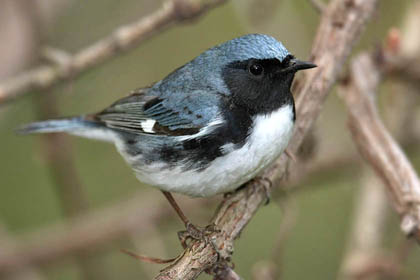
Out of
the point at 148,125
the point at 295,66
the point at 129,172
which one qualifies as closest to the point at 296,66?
the point at 295,66

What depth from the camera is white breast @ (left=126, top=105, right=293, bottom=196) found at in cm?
356

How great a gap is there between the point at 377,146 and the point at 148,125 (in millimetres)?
1521

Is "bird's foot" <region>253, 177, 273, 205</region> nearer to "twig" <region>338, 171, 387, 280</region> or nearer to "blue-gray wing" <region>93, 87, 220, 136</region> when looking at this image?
"blue-gray wing" <region>93, 87, 220, 136</region>

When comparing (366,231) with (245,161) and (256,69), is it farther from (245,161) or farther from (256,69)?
(256,69)

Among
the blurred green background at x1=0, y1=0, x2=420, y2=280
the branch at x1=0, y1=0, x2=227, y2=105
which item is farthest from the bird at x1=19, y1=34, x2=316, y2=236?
the blurred green background at x1=0, y1=0, x2=420, y2=280

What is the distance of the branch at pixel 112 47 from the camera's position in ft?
13.7

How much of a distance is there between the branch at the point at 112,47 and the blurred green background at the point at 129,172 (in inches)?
35.8

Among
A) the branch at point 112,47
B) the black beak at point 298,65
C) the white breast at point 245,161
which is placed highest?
the branch at point 112,47

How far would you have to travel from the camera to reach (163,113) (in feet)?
13.3

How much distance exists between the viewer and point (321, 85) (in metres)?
3.79

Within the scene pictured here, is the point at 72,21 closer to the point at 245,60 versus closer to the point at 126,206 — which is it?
the point at 126,206

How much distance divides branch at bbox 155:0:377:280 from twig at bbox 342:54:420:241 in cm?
30

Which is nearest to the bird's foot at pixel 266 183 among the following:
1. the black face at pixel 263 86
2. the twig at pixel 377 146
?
the black face at pixel 263 86

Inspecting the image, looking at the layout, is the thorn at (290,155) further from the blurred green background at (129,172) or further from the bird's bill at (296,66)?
the blurred green background at (129,172)
